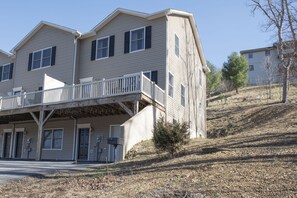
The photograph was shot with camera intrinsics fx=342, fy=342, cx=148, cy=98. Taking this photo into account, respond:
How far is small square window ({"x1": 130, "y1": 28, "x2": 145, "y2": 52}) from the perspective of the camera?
20.5m

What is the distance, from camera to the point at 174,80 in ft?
68.1

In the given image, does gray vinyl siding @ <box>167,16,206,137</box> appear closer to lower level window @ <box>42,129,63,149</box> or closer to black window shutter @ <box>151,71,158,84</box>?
black window shutter @ <box>151,71,158,84</box>

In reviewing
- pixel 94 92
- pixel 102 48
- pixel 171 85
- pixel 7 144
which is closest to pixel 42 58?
pixel 102 48

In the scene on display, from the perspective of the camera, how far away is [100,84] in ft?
60.1

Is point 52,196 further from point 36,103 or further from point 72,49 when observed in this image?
point 72,49

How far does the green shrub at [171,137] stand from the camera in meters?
11.8

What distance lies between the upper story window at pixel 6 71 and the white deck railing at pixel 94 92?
5.73 meters

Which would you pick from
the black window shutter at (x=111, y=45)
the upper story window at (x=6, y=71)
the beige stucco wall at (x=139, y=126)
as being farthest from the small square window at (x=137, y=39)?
the upper story window at (x=6, y=71)

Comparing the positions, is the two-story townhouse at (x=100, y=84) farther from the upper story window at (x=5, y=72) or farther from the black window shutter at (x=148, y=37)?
the upper story window at (x=5, y=72)

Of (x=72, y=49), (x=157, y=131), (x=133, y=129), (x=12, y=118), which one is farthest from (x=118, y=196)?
(x=12, y=118)

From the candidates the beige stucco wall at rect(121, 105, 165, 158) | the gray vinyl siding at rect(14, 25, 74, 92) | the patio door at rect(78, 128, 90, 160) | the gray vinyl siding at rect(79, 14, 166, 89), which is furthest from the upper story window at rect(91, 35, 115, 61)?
the beige stucco wall at rect(121, 105, 165, 158)

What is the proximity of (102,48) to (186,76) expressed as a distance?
5.98 m

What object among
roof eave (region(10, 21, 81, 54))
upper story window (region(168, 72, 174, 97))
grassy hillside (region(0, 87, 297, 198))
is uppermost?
roof eave (region(10, 21, 81, 54))

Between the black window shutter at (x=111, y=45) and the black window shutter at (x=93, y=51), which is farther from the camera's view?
the black window shutter at (x=93, y=51)
